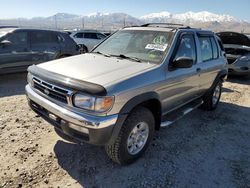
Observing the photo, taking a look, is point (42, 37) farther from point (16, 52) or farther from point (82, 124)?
point (82, 124)

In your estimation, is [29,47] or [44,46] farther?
[44,46]

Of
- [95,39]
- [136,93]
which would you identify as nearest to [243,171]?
[136,93]

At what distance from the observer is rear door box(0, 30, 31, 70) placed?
24.6 feet

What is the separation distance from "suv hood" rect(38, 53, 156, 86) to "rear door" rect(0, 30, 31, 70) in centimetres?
415

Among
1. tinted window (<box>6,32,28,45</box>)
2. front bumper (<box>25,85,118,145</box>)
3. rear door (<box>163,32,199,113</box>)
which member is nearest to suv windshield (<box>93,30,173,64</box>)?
rear door (<box>163,32,199,113</box>)

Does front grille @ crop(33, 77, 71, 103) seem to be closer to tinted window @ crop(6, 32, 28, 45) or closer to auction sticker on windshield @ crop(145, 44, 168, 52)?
auction sticker on windshield @ crop(145, 44, 168, 52)

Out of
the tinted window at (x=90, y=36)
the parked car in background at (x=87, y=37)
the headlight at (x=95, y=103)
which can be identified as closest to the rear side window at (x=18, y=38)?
the headlight at (x=95, y=103)

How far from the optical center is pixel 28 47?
316 inches

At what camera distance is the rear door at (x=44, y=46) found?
8.20 meters

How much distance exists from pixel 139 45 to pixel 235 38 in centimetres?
768

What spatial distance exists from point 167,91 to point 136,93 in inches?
32.4

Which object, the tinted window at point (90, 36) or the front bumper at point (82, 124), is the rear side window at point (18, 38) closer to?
the front bumper at point (82, 124)

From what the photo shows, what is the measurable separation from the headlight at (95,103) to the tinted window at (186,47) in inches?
64.9

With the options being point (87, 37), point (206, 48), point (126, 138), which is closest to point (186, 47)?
point (206, 48)
